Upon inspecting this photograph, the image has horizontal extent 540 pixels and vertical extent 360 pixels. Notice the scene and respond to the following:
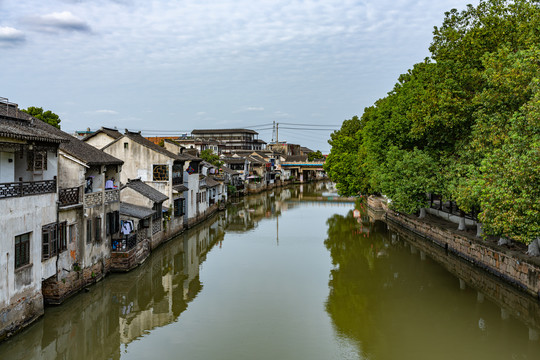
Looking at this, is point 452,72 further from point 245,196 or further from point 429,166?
point 245,196

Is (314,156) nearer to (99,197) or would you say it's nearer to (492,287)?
(492,287)

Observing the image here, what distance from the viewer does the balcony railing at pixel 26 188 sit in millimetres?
14065

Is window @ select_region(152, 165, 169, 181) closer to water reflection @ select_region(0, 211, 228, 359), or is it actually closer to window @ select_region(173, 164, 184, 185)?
window @ select_region(173, 164, 184, 185)

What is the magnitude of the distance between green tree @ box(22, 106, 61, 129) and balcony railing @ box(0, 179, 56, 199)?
23778 millimetres

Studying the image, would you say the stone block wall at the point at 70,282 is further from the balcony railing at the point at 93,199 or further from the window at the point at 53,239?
the balcony railing at the point at 93,199

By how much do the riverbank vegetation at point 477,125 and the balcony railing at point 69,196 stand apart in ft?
60.1

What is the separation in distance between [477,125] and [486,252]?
7.34 meters

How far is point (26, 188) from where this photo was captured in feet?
50.3

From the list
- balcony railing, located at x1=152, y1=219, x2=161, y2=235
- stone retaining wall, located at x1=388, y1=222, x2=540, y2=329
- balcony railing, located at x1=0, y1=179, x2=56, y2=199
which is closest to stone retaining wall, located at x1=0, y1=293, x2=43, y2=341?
balcony railing, located at x1=0, y1=179, x2=56, y2=199

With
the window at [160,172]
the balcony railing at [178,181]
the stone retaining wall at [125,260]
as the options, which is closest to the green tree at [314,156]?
the balcony railing at [178,181]

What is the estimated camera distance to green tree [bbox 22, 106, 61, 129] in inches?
1462

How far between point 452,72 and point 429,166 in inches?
255

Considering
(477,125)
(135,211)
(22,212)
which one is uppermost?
(477,125)

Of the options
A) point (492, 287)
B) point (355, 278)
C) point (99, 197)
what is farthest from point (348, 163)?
point (99, 197)
